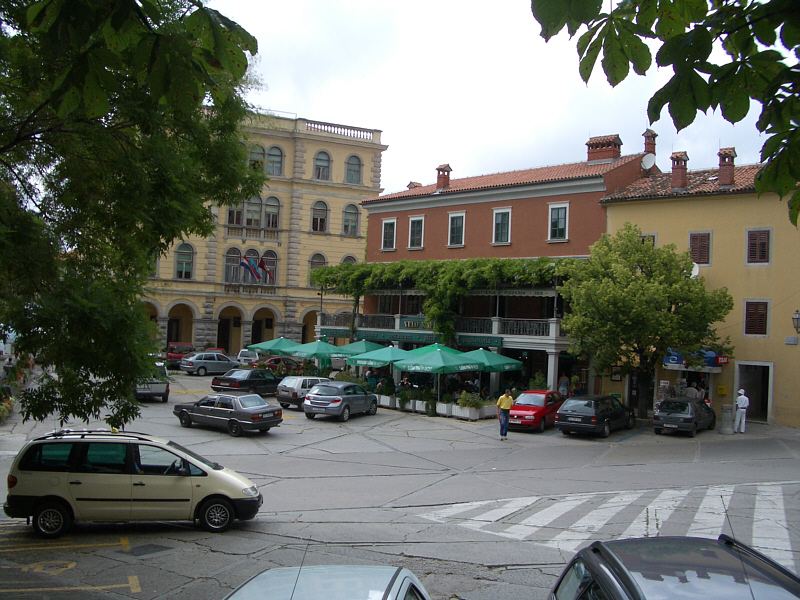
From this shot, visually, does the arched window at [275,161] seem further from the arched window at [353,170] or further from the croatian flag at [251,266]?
the croatian flag at [251,266]

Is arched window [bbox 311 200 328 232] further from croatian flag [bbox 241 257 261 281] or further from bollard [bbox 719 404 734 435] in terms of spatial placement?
bollard [bbox 719 404 734 435]

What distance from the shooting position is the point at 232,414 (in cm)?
2252

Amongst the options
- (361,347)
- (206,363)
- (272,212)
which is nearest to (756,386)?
(361,347)

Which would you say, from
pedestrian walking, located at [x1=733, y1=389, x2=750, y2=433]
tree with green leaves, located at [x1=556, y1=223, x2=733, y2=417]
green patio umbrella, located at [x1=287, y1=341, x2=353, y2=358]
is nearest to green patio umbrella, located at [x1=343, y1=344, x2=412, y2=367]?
green patio umbrella, located at [x1=287, y1=341, x2=353, y2=358]

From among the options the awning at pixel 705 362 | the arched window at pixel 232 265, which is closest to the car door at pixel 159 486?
the awning at pixel 705 362

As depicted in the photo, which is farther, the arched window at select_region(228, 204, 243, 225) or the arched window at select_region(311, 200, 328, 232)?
the arched window at select_region(311, 200, 328, 232)

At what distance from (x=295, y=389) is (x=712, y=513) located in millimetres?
19780

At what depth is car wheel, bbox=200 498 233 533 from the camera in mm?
10966

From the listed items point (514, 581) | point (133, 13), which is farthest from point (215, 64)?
point (514, 581)

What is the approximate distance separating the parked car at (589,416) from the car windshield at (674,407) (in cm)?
159

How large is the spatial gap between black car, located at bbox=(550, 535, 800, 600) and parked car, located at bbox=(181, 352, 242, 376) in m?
39.7

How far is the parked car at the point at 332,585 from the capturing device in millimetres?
3791

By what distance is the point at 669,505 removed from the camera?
43.4ft

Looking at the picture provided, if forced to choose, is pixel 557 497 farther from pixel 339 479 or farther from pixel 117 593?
pixel 117 593
